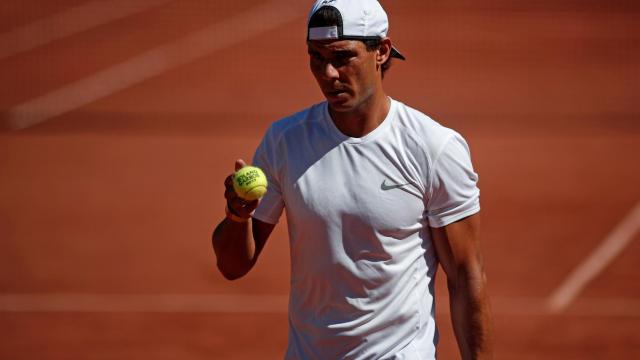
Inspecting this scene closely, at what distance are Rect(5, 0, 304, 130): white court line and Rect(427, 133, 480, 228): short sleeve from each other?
1361 cm

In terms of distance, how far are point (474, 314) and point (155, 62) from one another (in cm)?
1704

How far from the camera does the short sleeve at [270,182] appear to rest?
4.43m

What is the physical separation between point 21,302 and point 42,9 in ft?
44.9

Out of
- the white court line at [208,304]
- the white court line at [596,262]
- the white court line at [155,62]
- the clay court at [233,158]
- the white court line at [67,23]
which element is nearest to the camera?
the clay court at [233,158]

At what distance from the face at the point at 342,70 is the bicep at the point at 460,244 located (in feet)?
2.00

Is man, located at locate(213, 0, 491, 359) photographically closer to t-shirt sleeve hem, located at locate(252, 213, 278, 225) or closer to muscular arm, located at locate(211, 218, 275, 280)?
muscular arm, located at locate(211, 218, 275, 280)

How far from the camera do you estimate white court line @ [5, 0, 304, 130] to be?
58.9ft

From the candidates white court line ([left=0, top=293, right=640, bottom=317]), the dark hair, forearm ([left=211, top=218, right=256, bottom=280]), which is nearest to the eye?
the dark hair

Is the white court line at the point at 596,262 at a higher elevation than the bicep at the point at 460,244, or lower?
lower

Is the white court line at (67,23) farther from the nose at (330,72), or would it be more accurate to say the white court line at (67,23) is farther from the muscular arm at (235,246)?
the nose at (330,72)

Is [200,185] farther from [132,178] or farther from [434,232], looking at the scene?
[434,232]

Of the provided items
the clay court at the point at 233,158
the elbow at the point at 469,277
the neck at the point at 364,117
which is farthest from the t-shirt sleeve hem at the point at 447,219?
the clay court at the point at 233,158

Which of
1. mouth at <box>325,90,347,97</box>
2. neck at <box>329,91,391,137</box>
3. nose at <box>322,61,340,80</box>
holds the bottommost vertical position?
neck at <box>329,91,391,137</box>

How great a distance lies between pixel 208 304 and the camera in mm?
10562
